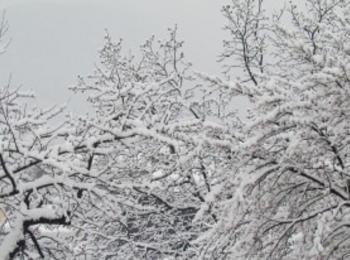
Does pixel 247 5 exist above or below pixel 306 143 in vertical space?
above

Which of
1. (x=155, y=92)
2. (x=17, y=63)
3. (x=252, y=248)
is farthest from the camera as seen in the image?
(x=17, y=63)

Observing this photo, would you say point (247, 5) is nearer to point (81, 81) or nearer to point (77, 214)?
point (81, 81)

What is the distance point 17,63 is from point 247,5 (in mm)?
194879

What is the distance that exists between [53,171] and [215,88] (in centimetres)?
258

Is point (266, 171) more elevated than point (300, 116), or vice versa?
point (300, 116)

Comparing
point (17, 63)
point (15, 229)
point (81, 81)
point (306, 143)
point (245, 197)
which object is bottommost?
point (15, 229)

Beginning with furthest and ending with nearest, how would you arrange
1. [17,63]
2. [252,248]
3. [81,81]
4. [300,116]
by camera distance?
1. [17,63]
2. [81,81]
3. [252,248]
4. [300,116]

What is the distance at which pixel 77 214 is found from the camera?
7.66 metres

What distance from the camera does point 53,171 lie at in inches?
284

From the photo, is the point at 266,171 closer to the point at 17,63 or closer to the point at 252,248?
the point at 252,248

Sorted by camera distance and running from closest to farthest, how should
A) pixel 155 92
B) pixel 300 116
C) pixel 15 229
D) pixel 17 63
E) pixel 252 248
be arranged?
pixel 300 116, pixel 252 248, pixel 15 229, pixel 155 92, pixel 17 63

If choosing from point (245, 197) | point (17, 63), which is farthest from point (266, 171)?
point (17, 63)

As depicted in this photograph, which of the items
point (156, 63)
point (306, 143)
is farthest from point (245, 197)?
point (156, 63)

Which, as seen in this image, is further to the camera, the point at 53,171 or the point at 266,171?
the point at 53,171
